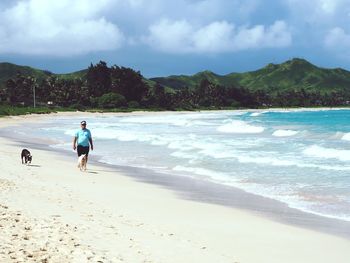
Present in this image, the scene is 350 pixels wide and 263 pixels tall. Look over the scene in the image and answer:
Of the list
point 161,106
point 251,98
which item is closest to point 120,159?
point 161,106

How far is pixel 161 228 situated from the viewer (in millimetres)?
8164

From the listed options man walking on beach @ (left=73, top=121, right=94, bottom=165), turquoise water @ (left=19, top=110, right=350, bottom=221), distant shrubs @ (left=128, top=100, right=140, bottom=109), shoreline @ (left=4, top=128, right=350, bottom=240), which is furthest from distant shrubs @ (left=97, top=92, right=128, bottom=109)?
man walking on beach @ (left=73, top=121, right=94, bottom=165)

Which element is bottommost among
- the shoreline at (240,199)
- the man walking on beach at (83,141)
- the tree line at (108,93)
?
the shoreline at (240,199)

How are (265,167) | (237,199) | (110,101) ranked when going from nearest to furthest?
(237,199)
(265,167)
(110,101)

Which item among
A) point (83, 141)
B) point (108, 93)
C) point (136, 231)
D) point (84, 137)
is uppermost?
point (108, 93)

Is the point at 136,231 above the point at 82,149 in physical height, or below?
below

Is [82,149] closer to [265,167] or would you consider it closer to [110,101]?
[265,167]

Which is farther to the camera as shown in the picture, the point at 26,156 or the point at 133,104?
the point at 133,104

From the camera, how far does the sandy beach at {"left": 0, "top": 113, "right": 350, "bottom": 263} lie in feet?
20.9

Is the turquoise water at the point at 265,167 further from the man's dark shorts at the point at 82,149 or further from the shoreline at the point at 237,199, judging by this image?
the man's dark shorts at the point at 82,149

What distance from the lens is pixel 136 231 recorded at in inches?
305

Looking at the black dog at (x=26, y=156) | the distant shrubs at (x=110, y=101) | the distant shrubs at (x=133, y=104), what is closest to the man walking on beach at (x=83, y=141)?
the black dog at (x=26, y=156)

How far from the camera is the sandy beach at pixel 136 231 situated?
638 cm

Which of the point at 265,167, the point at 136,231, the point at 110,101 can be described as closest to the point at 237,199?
the point at 136,231
